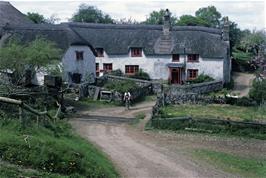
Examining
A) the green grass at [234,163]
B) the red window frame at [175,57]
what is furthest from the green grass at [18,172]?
the red window frame at [175,57]

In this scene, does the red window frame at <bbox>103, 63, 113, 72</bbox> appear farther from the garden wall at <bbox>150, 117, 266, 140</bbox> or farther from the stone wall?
the garden wall at <bbox>150, 117, 266, 140</bbox>

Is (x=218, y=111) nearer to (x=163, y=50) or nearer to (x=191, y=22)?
(x=163, y=50)

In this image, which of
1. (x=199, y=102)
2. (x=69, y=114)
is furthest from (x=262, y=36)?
(x=69, y=114)

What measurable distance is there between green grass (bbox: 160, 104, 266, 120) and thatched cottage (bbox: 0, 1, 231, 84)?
52.9ft

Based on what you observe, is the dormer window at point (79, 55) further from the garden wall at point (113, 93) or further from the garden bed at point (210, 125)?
the garden bed at point (210, 125)

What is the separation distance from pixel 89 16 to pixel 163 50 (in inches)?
1898

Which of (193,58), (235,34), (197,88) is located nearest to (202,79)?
(193,58)

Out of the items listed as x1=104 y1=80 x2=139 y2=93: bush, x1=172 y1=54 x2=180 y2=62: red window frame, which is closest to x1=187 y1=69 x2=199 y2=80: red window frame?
x1=172 y1=54 x2=180 y2=62: red window frame

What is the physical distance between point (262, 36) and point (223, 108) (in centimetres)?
6343

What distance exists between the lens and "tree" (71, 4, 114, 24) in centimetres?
9975

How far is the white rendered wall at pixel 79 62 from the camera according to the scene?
4656 centimetres

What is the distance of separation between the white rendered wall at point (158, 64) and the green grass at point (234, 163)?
1209 inches

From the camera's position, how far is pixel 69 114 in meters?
34.1

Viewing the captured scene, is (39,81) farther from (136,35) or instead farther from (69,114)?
(136,35)
